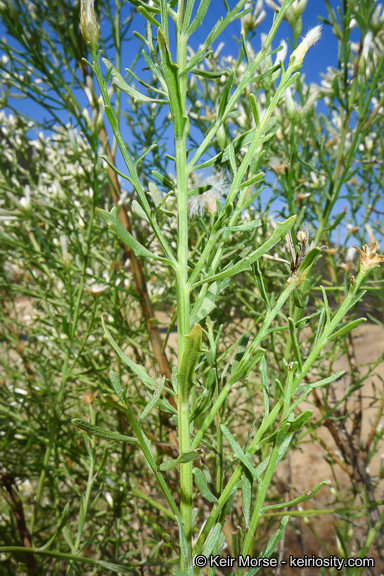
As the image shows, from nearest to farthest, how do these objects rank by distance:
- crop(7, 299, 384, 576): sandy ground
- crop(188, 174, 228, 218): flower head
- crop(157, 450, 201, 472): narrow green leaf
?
crop(157, 450, 201, 472): narrow green leaf → crop(188, 174, 228, 218): flower head → crop(7, 299, 384, 576): sandy ground

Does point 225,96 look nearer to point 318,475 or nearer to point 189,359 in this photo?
point 189,359

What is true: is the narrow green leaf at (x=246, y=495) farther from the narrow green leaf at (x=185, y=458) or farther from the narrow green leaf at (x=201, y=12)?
the narrow green leaf at (x=201, y=12)

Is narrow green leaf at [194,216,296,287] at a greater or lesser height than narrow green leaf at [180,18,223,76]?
lesser

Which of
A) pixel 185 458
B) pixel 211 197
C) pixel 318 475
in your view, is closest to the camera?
pixel 185 458

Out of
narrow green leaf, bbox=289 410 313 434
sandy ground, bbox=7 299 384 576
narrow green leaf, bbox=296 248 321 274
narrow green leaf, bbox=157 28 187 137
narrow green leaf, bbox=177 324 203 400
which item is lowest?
sandy ground, bbox=7 299 384 576

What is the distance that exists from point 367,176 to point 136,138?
2.11 ft

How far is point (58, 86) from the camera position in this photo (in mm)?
651

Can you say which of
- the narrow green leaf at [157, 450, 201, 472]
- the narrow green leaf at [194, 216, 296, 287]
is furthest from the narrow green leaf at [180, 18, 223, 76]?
the narrow green leaf at [157, 450, 201, 472]

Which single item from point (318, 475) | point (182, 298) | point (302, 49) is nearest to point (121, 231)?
point (182, 298)

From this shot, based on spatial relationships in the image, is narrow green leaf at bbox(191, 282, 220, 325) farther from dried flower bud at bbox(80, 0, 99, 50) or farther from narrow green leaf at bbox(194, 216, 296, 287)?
dried flower bud at bbox(80, 0, 99, 50)

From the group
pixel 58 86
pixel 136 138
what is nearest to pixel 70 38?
pixel 58 86

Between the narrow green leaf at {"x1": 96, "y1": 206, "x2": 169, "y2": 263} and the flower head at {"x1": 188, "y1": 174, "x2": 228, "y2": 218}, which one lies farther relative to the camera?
the flower head at {"x1": 188, "y1": 174, "x2": 228, "y2": 218}

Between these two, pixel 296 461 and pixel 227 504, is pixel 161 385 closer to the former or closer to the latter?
pixel 227 504

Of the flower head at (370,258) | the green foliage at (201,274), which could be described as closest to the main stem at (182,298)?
the green foliage at (201,274)
